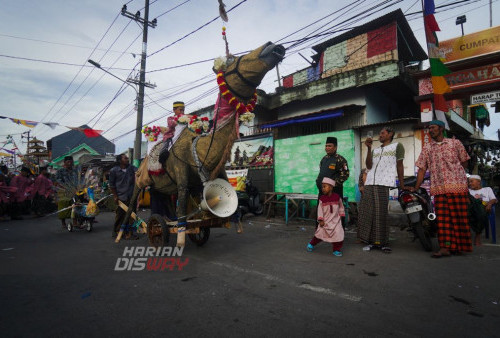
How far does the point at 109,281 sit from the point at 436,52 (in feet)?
22.3

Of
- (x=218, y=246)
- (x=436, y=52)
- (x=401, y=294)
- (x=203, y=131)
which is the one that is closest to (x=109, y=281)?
(x=218, y=246)

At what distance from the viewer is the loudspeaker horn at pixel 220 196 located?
13.6ft

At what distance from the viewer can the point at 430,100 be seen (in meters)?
8.56

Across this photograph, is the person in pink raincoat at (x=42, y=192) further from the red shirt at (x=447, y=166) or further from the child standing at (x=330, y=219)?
the red shirt at (x=447, y=166)

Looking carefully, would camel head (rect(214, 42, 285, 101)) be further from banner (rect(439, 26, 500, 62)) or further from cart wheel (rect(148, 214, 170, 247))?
banner (rect(439, 26, 500, 62))

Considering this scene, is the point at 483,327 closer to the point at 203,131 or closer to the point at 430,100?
the point at 203,131

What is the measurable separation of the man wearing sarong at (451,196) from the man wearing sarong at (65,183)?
27.2ft

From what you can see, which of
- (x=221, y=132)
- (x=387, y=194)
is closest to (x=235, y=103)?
(x=221, y=132)

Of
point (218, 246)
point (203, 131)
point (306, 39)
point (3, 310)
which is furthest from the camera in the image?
point (306, 39)

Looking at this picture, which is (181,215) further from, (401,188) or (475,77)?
(475,77)

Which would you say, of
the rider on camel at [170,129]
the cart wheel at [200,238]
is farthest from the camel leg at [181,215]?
the cart wheel at [200,238]

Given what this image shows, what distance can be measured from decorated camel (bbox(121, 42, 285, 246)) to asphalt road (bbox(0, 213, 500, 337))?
1053mm

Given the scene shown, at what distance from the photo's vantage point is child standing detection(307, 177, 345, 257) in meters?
4.28

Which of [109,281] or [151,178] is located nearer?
[109,281]
